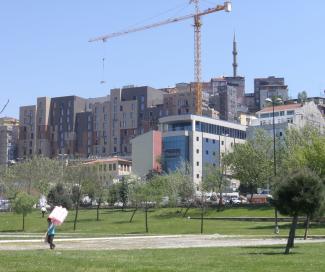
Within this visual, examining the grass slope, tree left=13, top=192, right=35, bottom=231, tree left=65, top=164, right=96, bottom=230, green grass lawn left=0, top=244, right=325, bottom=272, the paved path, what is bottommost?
the grass slope

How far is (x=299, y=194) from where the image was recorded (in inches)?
1051

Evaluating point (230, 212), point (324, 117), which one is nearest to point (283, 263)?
point (230, 212)

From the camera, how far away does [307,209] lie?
87.2 feet

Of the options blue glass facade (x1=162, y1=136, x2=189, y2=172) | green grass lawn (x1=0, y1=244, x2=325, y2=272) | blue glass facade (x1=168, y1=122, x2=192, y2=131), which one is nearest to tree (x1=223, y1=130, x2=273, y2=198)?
blue glass facade (x1=162, y1=136, x2=189, y2=172)

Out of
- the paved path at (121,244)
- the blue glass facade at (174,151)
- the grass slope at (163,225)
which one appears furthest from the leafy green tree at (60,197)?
the blue glass facade at (174,151)

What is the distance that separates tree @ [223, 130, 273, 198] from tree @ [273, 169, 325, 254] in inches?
2915

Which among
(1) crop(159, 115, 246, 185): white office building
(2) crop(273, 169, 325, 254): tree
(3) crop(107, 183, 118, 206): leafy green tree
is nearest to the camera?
(2) crop(273, 169, 325, 254): tree

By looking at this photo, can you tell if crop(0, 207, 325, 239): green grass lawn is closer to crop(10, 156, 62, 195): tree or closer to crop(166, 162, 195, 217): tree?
crop(166, 162, 195, 217): tree

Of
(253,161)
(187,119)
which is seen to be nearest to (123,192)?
(253,161)

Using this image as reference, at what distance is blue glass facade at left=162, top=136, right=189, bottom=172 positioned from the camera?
165 m

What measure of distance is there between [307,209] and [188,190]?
229 ft

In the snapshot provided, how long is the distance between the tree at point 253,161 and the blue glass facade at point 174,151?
187 ft

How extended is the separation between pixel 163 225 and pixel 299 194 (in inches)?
1550

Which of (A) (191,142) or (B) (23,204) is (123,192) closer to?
(B) (23,204)
